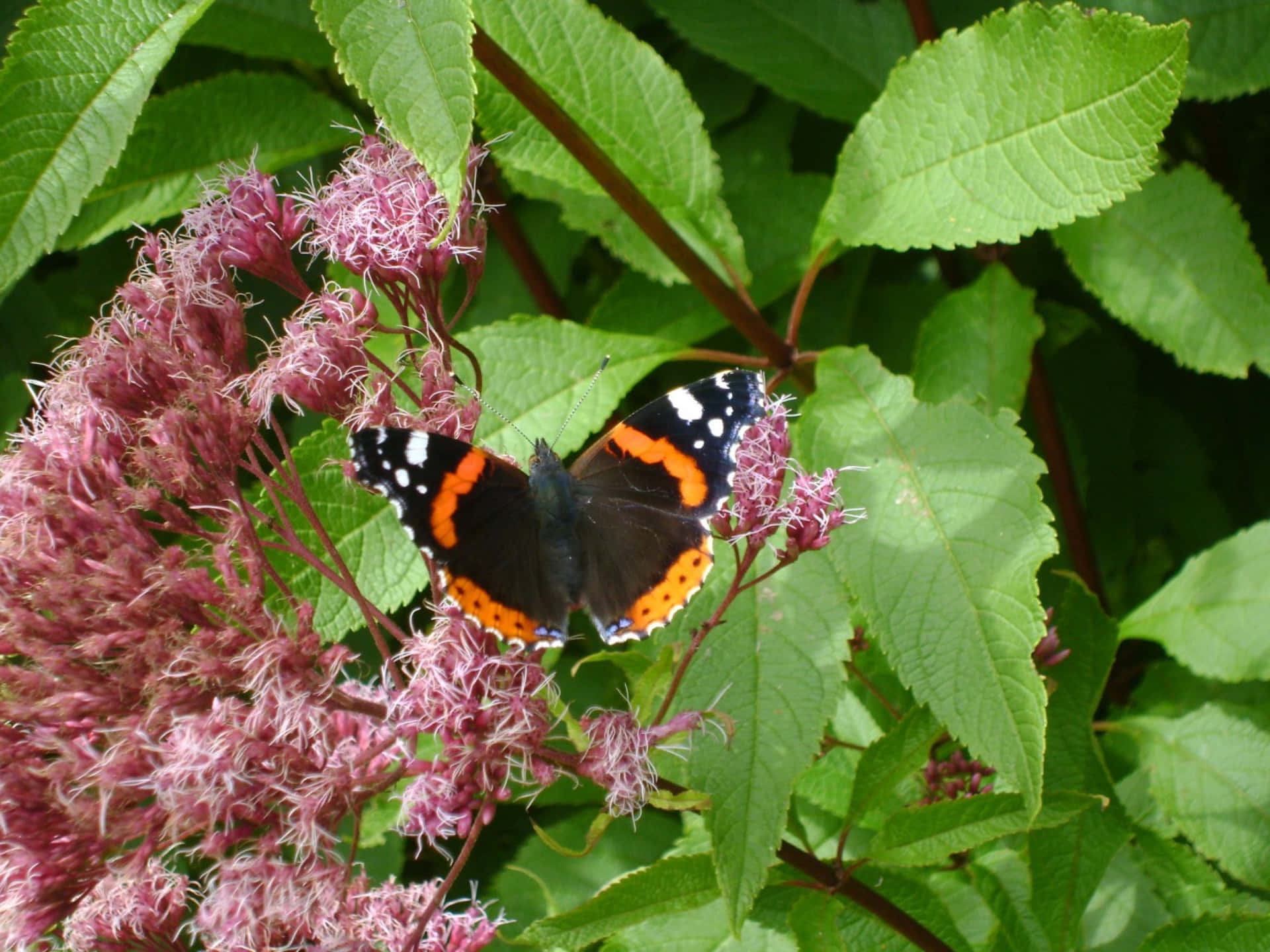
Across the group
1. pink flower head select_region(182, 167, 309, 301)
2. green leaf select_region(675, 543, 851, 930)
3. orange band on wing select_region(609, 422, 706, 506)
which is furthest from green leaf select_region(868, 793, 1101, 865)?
pink flower head select_region(182, 167, 309, 301)

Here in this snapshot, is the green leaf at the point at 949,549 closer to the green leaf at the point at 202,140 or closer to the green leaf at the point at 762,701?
the green leaf at the point at 762,701

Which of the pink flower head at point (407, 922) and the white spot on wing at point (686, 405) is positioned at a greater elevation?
the white spot on wing at point (686, 405)

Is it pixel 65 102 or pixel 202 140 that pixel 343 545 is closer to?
pixel 65 102

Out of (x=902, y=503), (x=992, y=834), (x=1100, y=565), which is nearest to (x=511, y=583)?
(x=902, y=503)

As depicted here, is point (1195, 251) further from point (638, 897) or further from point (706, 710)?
point (638, 897)

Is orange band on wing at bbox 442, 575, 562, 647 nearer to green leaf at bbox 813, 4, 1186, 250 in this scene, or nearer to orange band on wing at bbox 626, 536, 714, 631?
orange band on wing at bbox 626, 536, 714, 631

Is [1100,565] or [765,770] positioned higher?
[765,770]

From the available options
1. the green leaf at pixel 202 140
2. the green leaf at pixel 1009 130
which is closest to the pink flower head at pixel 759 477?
the green leaf at pixel 1009 130
